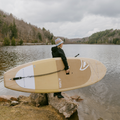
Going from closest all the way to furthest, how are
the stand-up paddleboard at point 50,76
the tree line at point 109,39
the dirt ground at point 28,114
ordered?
the dirt ground at point 28,114 < the stand-up paddleboard at point 50,76 < the tree line at point 109,39

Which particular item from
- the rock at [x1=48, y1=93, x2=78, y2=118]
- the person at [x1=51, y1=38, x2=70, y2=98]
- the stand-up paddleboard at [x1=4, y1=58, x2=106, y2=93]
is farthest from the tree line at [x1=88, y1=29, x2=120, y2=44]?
the rock at [x1=48, y1=93, x2=78, y2=118]

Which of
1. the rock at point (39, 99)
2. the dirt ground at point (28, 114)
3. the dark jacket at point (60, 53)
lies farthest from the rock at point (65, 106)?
the dark jacket at point (60, 53)

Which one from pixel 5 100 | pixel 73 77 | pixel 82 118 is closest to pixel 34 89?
pixel 5 100

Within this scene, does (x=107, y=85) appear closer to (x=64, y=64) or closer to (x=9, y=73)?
(x=64, y=64)

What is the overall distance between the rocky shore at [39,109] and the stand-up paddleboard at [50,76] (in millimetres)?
468

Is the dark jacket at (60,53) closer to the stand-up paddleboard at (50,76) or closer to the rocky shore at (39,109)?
the stand-up paddleboard at (50,76)

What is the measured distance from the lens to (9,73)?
319 centimetres

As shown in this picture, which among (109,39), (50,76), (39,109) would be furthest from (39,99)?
(109,39)

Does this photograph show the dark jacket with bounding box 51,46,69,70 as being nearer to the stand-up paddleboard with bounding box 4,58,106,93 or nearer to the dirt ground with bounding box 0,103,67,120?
the stand-up paddleboard with bounding box 4,58,106,93

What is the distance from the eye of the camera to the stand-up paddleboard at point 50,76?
322 centimetres

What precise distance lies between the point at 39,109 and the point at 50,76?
3.59 feet

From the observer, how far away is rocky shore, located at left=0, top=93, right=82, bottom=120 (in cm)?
270

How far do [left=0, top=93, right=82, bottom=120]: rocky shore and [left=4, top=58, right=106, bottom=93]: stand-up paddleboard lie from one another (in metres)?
0.47

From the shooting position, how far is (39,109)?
313 centimetres
